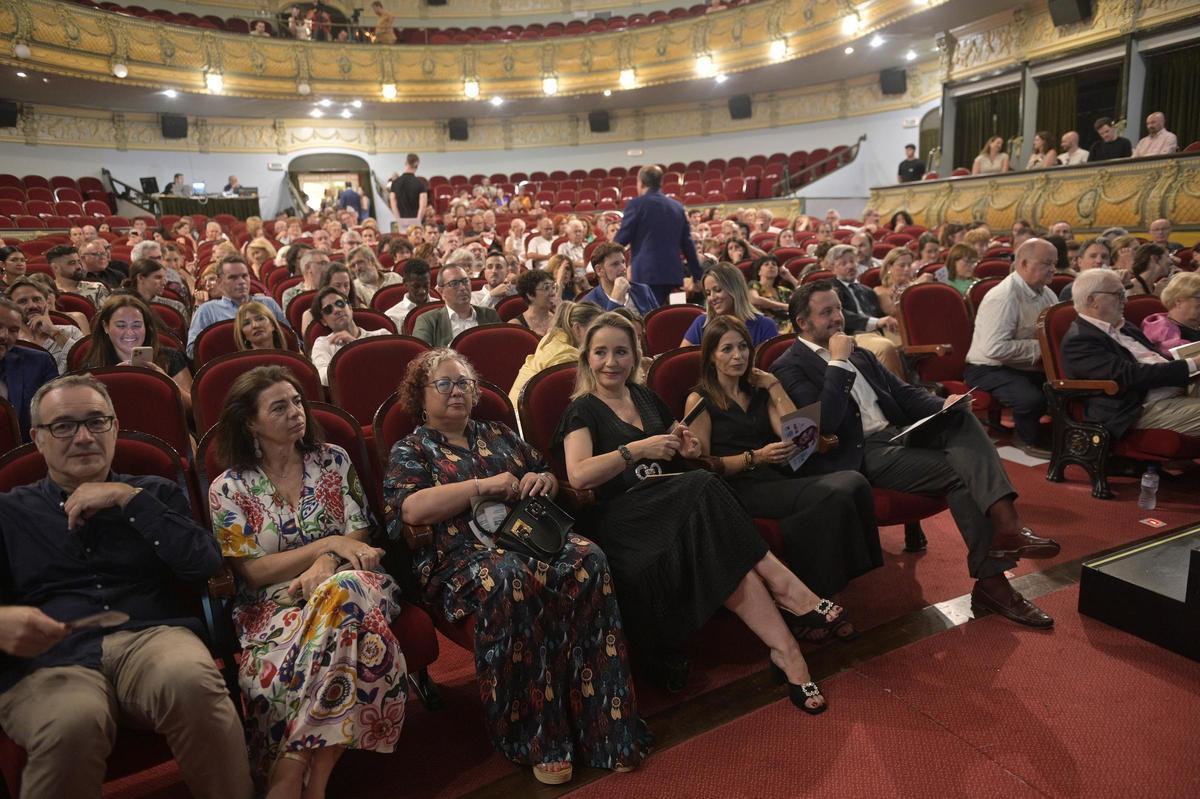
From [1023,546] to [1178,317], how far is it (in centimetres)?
171

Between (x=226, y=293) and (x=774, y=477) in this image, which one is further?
(x=226, y=293)

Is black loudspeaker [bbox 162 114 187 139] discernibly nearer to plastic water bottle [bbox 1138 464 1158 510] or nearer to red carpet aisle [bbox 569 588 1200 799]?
red carpet aisle [bbox 569 588 1200 799]

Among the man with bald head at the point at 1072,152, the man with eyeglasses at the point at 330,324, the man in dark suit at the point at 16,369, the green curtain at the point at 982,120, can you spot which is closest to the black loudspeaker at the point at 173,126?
the man with eyeglasses at the point at 330,324

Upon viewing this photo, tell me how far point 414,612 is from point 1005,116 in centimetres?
1129

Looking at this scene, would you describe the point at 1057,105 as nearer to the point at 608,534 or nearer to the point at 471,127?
the point at 608,534

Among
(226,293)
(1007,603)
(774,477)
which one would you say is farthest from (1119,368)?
(226,293)

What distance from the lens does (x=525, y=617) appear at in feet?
5.68

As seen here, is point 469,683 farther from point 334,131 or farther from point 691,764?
point 334,131

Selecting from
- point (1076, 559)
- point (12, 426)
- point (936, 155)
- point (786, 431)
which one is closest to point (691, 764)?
point (786, 431)

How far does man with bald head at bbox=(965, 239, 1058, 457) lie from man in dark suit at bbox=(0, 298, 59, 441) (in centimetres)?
400

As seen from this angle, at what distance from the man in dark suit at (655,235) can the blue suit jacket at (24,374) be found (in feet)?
10.00

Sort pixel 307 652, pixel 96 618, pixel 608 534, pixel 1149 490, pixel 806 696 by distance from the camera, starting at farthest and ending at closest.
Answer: pixel 1149 490 < pixel 608 534 < pixel 806 696 < pixel 307 652 < pixel 96 618

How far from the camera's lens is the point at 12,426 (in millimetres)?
2238

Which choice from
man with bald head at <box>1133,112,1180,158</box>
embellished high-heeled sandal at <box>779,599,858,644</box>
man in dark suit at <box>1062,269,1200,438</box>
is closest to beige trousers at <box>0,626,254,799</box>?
embellished high-heeled sandal at <box>779,599,858,644</box>
